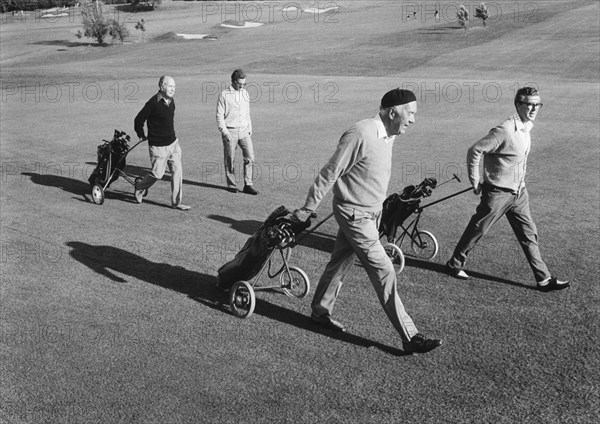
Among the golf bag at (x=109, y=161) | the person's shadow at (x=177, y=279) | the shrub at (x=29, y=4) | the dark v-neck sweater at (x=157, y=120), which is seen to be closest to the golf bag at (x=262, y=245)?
the person's shadow at (x=177, y=279)

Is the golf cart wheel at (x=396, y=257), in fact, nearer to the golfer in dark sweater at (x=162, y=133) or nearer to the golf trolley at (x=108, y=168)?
the golfer in dark sweater at (x=162, y=133)

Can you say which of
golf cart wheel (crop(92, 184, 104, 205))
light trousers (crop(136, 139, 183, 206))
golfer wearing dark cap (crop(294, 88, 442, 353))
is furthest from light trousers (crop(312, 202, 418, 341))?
golf cart wheel (crop(92, 184, 104, 205))

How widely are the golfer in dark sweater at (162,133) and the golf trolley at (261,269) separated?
4319 millimetres

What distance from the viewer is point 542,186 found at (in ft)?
43.7

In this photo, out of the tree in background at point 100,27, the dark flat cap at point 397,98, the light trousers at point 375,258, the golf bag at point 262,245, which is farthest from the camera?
the tree in background at point 100,27

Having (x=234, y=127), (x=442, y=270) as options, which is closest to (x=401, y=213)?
(x=442, y=270)

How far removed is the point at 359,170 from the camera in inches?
256

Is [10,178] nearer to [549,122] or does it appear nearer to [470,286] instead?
[470,286]

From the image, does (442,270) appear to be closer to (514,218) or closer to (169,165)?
(514,218)

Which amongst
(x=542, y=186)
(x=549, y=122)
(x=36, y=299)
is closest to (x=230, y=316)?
(x=36, y=299)

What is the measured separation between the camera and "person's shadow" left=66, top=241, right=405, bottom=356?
24.0ft

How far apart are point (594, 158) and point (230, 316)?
1122 centimetres

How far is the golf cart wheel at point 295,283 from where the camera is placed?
7.99 meters

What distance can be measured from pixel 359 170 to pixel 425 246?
3.23 metres
